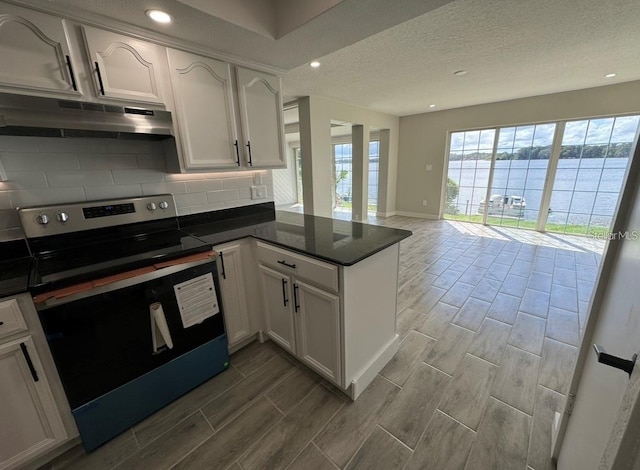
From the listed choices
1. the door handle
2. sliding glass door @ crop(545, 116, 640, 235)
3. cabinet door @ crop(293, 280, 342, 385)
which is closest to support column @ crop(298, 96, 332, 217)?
cabinet door @ crop(293, 280, 342, 385)

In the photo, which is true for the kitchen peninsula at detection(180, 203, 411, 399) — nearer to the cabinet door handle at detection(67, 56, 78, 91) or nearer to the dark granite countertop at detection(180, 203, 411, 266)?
the dark granite countertop at detection(180, 203, 411, 266)

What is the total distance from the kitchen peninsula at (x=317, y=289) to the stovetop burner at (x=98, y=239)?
0.21m

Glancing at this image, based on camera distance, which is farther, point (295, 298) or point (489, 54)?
point (489, 54)

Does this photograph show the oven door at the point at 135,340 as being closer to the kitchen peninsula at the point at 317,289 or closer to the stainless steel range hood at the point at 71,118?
the kitchen peninsula at the point at 317,289

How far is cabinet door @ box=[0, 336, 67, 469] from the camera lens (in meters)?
1.10

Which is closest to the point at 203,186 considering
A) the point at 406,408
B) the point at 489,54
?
the point at 406,408

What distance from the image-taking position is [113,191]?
1.75 metres

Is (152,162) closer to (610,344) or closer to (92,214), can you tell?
(92,214)

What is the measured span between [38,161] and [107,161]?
317mm

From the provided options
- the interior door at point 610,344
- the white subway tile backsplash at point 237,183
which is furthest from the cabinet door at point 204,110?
the interior door at point 610,344

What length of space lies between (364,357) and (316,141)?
3604mm

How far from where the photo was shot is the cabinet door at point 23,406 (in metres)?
1.10

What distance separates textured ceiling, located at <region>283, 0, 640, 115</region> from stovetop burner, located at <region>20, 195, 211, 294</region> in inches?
91.0

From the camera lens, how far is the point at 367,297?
1551 mm
